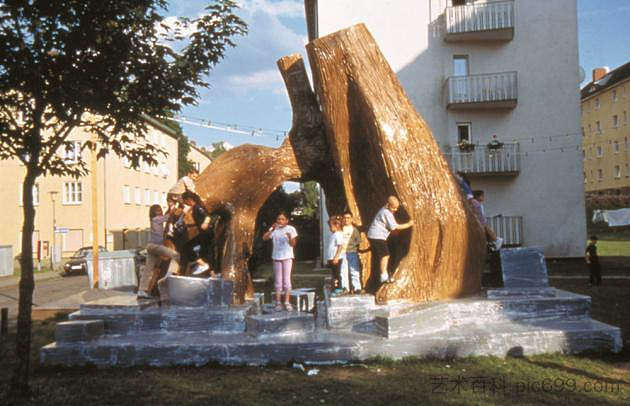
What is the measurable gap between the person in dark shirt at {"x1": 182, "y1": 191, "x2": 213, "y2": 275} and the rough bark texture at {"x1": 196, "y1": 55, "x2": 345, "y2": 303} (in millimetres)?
146

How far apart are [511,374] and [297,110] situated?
19.2 ft

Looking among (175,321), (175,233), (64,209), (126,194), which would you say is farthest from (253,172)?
(126,194)

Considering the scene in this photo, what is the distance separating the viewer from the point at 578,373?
21.5 feet

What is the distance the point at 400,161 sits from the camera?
8711mm

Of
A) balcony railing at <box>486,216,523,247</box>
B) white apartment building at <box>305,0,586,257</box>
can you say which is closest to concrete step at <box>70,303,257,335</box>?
white apartment building at <box>305,0,586,257</box>

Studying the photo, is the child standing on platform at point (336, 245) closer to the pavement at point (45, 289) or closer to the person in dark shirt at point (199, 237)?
the person in dark shirt at point (199, 237)

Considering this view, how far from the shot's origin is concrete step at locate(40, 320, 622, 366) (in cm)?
730

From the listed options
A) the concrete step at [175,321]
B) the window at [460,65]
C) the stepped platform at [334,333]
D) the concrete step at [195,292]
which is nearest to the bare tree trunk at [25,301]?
the stepped platform at [334,333]

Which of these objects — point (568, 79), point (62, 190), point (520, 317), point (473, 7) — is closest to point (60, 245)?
point (62, 190)

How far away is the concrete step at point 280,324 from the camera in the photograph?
7.72 m

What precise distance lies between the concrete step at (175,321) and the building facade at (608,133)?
44.5m

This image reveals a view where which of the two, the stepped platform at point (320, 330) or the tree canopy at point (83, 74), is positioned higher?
the tree canopy at point (83, 74)

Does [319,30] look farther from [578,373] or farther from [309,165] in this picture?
[578,373]

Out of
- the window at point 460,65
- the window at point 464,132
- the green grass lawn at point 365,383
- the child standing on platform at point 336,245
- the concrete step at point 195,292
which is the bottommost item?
the green grass lawn at point 365,383
